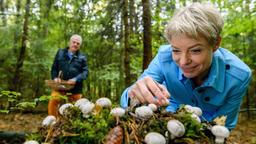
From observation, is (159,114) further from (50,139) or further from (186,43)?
(186,43)

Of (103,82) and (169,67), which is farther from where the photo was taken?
(103,82)

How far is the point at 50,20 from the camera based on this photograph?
1262 centimetres

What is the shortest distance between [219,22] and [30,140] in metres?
1.04

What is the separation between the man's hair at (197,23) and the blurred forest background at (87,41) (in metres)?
7.36

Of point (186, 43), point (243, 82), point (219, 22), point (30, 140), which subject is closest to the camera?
A: point (30, 140)

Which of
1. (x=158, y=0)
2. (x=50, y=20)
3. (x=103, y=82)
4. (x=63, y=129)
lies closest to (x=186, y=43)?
(x=63, y=129)

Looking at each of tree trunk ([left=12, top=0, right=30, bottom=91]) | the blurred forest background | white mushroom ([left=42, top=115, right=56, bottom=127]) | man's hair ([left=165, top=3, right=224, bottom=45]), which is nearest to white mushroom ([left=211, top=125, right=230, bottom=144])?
white mushroom ([left=42, top=115, right=56, bottom=127])

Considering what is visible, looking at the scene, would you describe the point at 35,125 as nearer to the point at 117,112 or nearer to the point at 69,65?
the point at 69,65

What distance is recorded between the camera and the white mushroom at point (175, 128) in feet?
3.41

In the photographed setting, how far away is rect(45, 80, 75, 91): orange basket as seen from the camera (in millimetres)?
7148

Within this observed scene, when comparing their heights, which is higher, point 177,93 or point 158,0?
point 158,0

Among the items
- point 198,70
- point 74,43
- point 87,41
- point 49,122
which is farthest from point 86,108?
point 87,41

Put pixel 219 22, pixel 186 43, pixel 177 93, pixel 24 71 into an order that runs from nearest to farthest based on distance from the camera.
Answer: pixel 186 43 < pixel 219 22 < pixel 177 93 < pixel 24 71

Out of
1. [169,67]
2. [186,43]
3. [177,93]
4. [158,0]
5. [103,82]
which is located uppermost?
[158,0]
